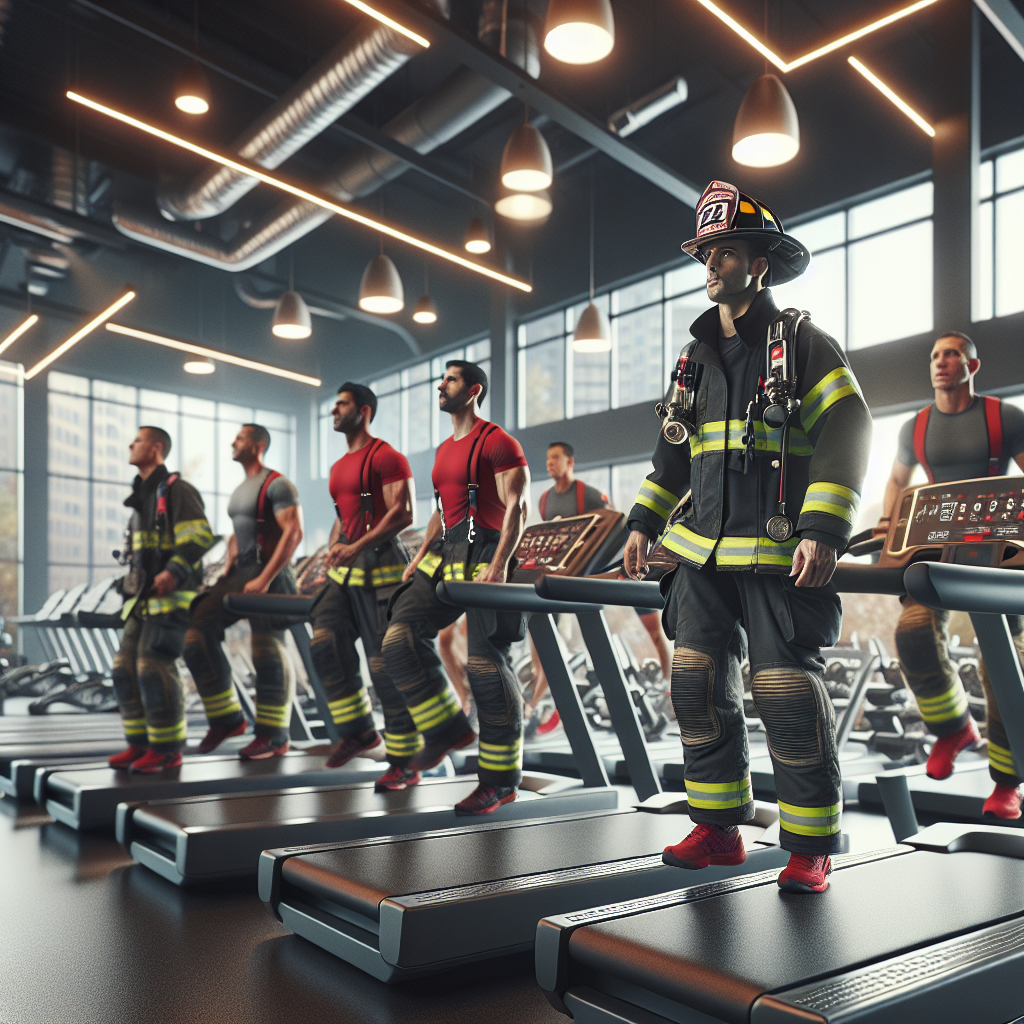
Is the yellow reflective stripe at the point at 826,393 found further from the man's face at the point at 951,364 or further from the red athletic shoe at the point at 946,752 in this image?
the red athletic shoe at the point at 946,752

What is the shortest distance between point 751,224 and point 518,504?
148cm

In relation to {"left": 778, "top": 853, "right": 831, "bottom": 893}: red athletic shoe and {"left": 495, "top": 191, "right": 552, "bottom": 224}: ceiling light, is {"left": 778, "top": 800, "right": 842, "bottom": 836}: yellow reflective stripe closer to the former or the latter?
{"left": 778, "top": 853, "right": 831, "bottom": 893}: red athletic shoe

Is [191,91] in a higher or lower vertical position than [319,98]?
lower

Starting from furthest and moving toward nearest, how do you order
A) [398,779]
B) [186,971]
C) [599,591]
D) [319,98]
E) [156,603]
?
[319,98]
[156,603]
[398,779]
[599,591]
[186,971]

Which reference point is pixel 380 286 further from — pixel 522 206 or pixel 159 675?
pixel 159 675

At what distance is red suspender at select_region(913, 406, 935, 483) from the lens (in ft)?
11.5

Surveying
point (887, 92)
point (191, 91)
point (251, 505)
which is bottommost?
point (251, 505)

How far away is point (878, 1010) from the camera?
4.56 ft

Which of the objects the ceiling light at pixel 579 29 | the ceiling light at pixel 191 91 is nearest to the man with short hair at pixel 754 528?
the ceiling light at pixel 579 29

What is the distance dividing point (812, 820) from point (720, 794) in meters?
0.22

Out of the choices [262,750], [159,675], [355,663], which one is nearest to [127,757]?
[159,675]

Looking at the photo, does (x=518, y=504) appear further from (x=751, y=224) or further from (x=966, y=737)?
(x=966, y=737)

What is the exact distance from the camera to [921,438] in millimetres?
3508

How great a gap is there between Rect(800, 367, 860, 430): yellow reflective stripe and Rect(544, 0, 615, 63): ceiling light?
2.97 m
